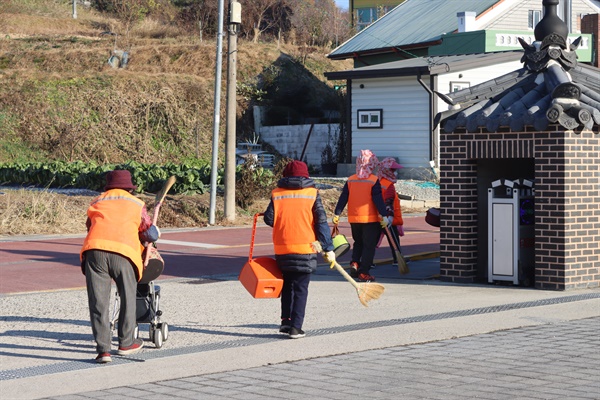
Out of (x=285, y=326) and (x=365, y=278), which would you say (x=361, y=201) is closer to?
(x=365, y=278)

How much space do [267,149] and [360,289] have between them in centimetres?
3048

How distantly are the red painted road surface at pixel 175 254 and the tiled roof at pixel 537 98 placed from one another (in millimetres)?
4031

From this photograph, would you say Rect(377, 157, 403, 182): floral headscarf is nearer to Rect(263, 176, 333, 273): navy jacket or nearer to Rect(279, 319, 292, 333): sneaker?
Rect(263, 176, 333, 273): navy jacket

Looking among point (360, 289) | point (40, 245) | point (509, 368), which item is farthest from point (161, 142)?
point (509, 368)

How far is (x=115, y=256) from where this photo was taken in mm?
9102

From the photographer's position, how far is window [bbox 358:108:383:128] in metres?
34.7

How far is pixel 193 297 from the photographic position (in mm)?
13203

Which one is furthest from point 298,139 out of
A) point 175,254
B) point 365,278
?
point 365,278

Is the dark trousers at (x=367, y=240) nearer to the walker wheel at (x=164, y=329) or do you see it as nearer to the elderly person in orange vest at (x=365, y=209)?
the elderly person in orange vest at (x=365, y=209)

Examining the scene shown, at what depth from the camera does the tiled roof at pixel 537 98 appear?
1305cm

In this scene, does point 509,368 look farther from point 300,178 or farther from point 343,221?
point 343,221

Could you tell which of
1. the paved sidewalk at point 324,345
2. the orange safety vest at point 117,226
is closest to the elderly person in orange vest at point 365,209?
the paved sidewalk at point 324,345

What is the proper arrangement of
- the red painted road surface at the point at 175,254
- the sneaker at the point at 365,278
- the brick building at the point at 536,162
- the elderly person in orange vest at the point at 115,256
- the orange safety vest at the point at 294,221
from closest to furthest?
the elderly person in orange vest at the point at 115,256
the orange safety vest at the point at 294,221
the brick building at the point at 536,162
the sneaker at the point at 365,278
the red painted road surface at the point at 175,254

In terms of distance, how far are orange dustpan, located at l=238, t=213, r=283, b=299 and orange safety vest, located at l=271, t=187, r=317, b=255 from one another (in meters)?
0.18
